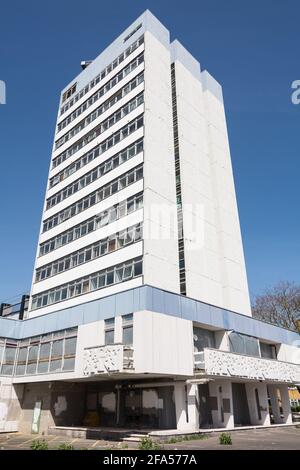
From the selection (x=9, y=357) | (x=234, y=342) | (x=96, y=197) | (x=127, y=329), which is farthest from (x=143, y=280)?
(x=9, y=357)

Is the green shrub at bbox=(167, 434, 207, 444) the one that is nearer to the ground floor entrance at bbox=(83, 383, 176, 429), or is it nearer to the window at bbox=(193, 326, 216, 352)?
the ground floor entrance at bbox=(83, 383, 176, 429)

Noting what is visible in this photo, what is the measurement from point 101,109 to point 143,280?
24171 mm

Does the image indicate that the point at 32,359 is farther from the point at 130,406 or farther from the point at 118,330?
the point at 118,330

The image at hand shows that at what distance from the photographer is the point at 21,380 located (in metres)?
31.9

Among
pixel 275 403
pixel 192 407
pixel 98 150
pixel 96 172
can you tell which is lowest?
pixel 192 407

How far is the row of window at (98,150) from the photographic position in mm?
35812

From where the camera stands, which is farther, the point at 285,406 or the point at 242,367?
the point at 285,406

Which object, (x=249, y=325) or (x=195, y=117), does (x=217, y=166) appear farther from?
(x=249, y=325)

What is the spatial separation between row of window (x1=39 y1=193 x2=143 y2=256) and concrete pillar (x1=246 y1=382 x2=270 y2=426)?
19708 millimetres

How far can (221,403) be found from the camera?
29.5 metres

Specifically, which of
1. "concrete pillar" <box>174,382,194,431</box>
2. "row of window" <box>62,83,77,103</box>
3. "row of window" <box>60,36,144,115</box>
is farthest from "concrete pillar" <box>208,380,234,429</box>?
"row of window" <box>62,83,77,103</box>

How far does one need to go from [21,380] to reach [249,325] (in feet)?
68.4

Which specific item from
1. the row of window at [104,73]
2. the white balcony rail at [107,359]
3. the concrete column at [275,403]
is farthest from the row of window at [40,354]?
the row of window at [104,73]
